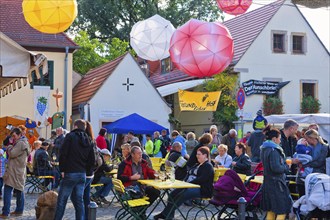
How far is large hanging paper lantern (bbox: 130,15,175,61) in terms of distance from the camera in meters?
15.5

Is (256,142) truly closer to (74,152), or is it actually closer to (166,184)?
(166,184)

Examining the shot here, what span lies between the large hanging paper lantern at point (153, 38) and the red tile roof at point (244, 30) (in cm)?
1547

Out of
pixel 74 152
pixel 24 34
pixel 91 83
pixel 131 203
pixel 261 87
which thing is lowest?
pixel 131 203

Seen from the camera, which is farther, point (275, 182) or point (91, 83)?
point (91, 83)

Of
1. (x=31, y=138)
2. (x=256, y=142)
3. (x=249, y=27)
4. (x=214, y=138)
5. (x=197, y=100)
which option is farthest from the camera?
(x=249, y=27)

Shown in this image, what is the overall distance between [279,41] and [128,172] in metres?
23.7

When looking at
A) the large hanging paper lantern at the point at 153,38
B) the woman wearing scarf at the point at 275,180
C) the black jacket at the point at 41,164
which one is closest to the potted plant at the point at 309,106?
the large hanging paper lantern at the point at 153,38

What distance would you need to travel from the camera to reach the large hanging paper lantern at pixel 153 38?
612 inches

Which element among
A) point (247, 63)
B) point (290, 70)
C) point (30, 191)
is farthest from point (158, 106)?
point (30, 191)

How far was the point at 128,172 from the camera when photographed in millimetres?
10750

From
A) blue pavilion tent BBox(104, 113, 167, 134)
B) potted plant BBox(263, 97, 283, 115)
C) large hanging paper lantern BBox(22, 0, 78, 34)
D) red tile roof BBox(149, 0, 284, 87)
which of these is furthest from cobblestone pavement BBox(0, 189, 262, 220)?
red tile roof BBox(149, 0, 284, 87)

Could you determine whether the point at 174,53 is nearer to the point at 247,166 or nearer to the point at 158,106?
the point at 247,166

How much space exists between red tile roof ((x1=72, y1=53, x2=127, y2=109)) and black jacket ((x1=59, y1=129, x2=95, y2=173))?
1929 centimetres

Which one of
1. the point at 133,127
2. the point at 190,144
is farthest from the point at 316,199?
the point at 133,127
